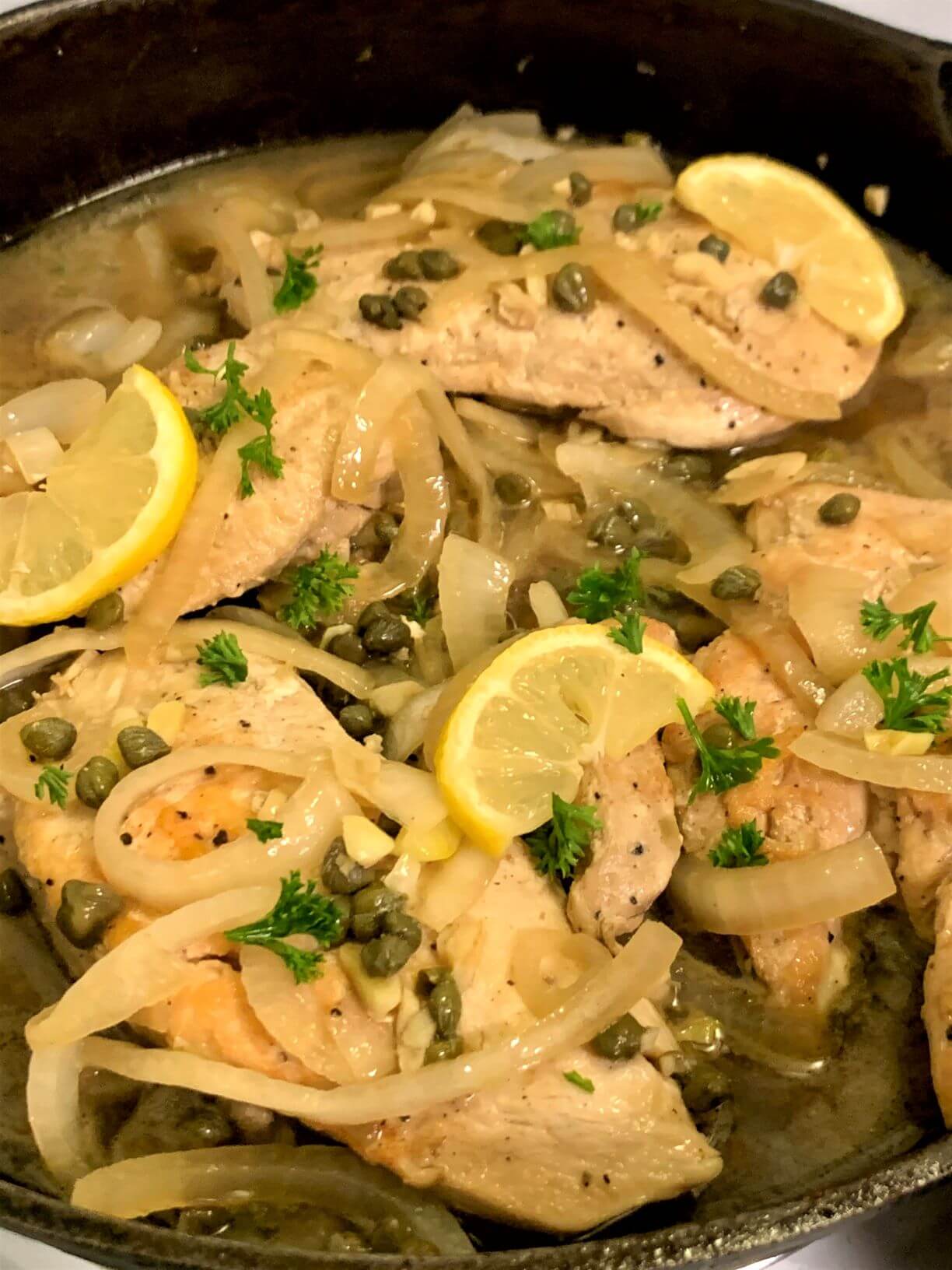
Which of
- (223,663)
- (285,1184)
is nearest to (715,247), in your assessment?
(223,663)

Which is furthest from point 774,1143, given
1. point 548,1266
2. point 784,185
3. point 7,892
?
point 784,185

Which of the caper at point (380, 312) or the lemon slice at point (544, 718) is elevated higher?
the caper at point (380, 312)

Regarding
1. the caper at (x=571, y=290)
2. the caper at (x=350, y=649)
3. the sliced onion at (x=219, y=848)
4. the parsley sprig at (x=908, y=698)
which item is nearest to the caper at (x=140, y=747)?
the sliced onion at (x=219, y=848)

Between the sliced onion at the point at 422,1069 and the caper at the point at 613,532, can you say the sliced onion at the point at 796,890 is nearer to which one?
the sliced onion at the point at 422,1069

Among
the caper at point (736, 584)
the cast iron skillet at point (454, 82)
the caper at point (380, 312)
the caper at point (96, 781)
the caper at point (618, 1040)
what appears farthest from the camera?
the cast iron skillet at point (454, 82)

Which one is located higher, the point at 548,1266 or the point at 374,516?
the point at 374,516

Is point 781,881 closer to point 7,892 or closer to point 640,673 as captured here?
point 640,673

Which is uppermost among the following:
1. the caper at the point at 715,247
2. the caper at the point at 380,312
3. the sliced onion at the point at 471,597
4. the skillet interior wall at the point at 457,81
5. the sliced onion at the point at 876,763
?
the skillet interior wall at the point at 457,81
